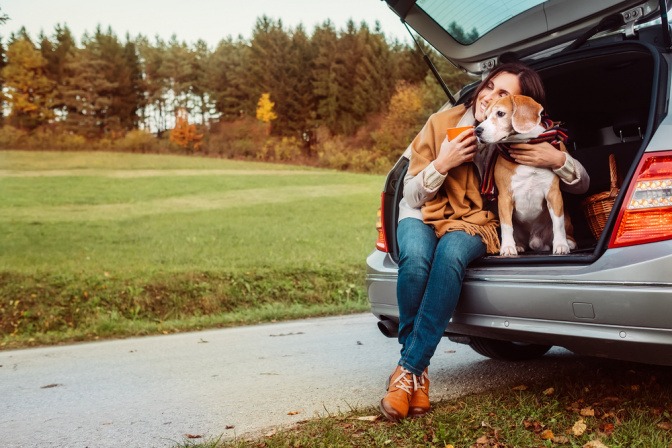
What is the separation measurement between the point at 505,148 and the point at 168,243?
11317 millimetres

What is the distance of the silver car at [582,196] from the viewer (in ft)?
7.73

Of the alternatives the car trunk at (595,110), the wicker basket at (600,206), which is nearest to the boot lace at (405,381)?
the car trunk at (595,110)

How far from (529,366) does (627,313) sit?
1692 millimetres

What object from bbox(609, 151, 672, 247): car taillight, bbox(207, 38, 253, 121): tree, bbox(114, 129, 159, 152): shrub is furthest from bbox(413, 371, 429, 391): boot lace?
bbox(207, 38, 253, 121): tree

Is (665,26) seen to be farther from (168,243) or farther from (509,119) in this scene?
(168,243)

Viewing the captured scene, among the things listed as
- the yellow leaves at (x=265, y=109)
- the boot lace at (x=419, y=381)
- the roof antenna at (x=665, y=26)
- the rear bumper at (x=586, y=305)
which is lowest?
the boot lace at (x=419, y=381)

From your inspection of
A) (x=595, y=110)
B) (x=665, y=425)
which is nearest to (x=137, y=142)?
(x=595, y=110)

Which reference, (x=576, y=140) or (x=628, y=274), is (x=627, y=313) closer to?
(x=628, y=274)

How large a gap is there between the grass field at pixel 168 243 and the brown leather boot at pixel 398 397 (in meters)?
4.26

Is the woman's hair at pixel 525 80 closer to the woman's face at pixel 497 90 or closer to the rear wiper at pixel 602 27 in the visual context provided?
the woman's face at pixel 497 90

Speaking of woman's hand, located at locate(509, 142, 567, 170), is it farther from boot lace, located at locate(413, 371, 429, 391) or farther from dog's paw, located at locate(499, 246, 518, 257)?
boot lace, located at locate(413, 371, 429, 391)

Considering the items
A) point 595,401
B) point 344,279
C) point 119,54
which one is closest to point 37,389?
point 595,401

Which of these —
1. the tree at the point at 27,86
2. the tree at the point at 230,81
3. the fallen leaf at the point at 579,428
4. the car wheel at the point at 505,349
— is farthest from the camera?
the tree at the point at 230,81

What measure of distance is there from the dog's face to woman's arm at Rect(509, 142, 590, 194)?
69 millimetres
